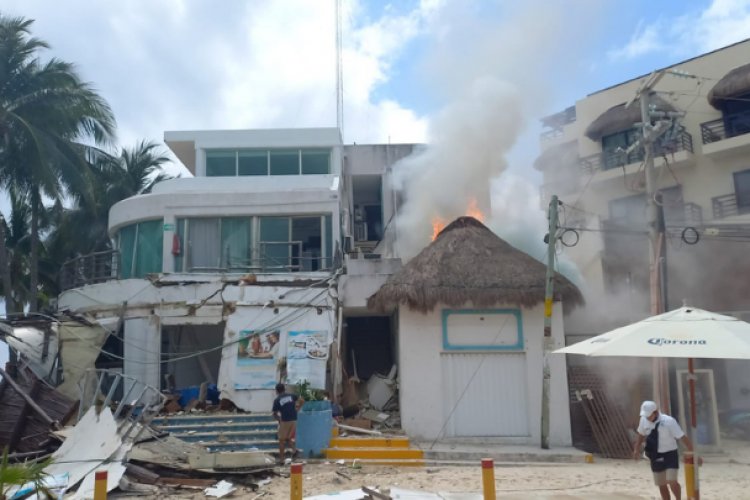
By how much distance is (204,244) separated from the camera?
17219 millimetres

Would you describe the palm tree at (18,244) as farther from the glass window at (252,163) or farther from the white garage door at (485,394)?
the white garage door at (485,394)

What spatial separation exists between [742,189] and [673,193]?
2.41m

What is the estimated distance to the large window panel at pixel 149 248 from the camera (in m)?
17.1

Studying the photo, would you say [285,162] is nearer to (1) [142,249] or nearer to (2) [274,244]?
(2) [274,244]

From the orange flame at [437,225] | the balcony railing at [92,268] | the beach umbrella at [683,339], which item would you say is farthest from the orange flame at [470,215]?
the beach umbrella at [683,339]

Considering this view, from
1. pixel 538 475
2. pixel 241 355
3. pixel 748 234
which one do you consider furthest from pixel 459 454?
pixel 748 234

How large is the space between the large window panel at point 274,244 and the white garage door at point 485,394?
519 cm

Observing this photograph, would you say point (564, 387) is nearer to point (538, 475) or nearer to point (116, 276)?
point (538, 475)

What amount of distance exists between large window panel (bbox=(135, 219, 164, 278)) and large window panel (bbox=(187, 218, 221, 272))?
762mm

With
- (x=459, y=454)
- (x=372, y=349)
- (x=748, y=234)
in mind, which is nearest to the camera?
(x=459, y=454)

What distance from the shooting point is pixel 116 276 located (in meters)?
17.4

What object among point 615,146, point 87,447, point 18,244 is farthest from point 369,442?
point 18,244

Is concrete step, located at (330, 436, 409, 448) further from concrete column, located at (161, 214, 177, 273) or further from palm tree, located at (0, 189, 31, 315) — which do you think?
palm tree, located at (0, 189, 31, 315)

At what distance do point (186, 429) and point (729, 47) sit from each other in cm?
2252
